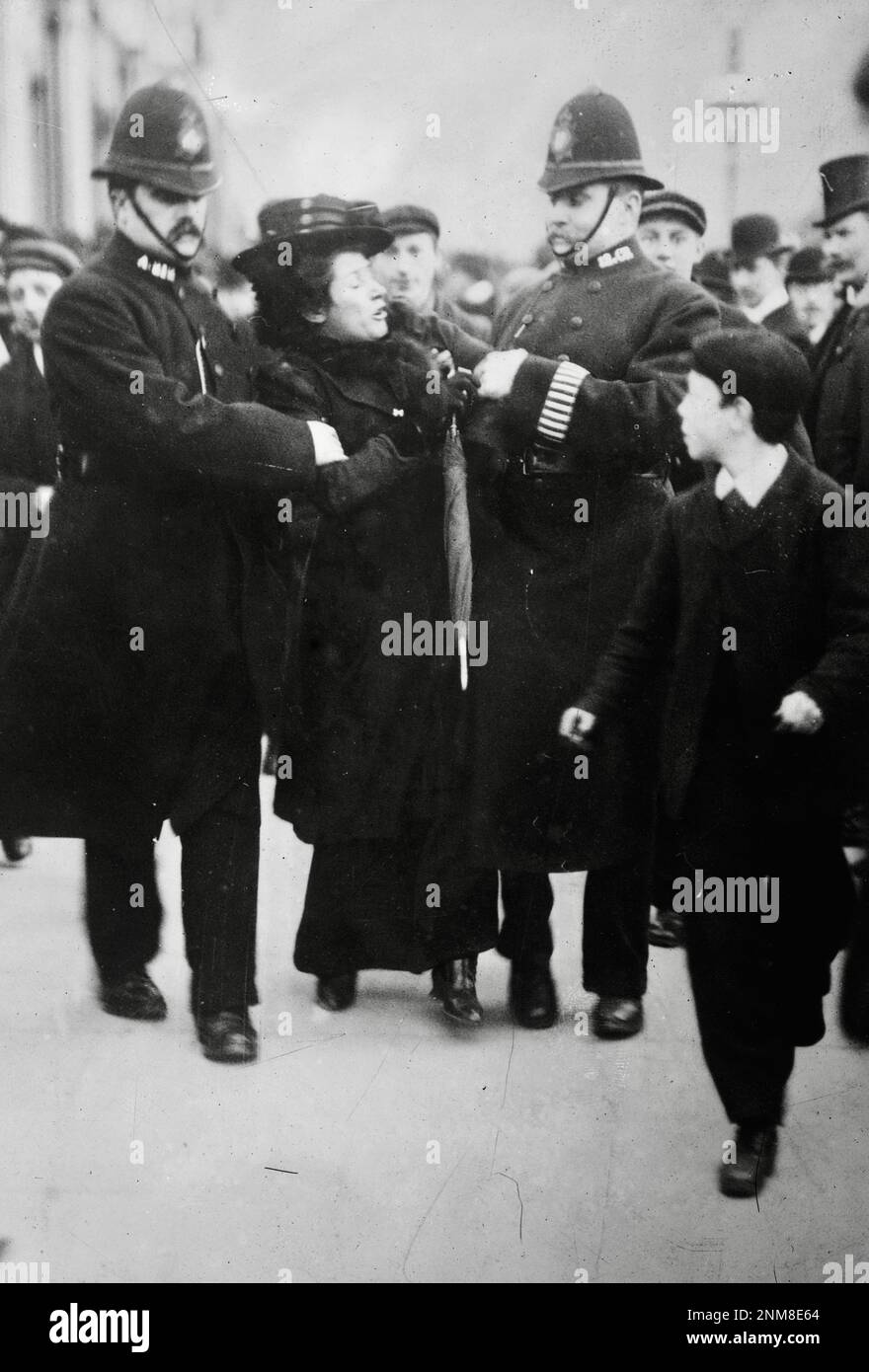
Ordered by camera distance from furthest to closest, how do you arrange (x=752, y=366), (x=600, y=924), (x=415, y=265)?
(x=600, y=924) → (x=415, y=265) → (x=752, y=366)

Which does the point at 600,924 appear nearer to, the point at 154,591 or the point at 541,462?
the point at 541,462

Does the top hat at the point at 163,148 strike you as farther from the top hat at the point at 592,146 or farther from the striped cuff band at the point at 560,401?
the striped cuff band at the point at 560,401

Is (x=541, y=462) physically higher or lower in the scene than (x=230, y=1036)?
higher

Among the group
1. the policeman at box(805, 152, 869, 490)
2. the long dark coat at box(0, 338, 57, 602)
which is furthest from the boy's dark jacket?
the long dark coat at box(0, 338, 57, 602)

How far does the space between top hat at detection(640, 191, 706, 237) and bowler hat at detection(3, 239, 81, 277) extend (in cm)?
132

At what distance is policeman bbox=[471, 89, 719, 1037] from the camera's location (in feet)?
12.3

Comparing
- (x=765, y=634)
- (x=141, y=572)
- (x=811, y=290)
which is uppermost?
(x=811, y=290)

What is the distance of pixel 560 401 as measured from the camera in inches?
146

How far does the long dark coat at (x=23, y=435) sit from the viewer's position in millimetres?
3844

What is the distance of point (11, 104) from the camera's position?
151 inches

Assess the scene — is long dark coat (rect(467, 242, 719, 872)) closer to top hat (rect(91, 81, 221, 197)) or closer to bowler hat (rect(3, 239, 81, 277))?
top hat (rect(91, 81, 221, 197))

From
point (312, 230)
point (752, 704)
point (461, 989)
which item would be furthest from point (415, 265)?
point (461, 989)

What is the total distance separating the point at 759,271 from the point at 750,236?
0.29 ft
